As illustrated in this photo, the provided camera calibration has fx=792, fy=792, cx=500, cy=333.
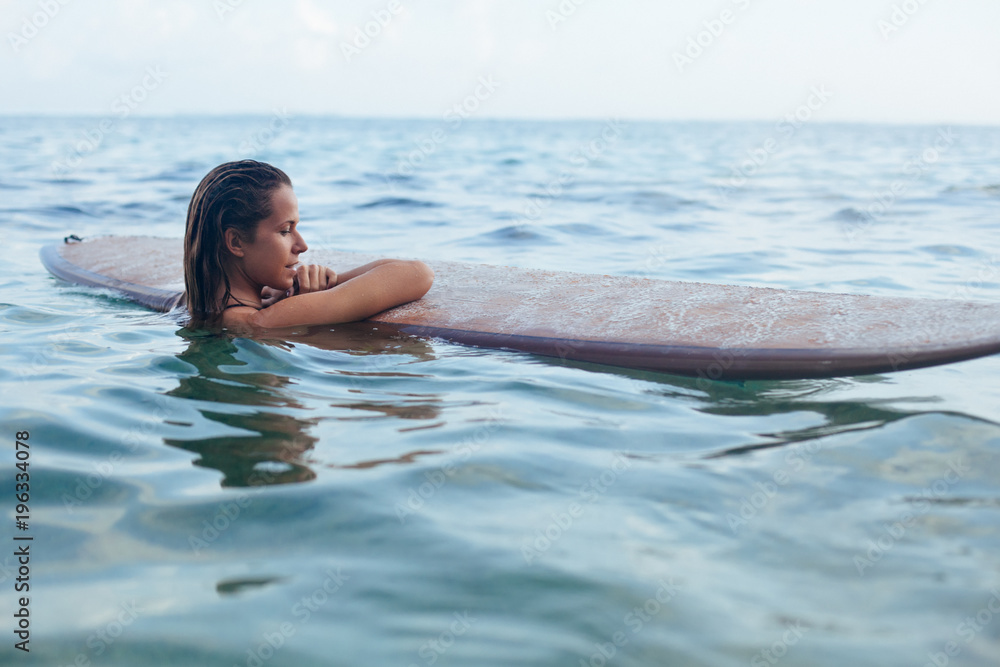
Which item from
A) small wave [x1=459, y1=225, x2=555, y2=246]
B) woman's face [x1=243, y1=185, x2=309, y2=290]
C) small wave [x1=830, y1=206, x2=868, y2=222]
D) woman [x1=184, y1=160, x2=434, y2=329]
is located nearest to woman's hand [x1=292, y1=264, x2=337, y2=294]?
woman [x1=184, y1=160, x2=434, y2=329]

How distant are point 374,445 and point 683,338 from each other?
1.22 meters

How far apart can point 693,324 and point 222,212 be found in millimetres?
1866

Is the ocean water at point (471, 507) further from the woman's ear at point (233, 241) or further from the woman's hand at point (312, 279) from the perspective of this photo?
the woman's ear at point (233, 241)

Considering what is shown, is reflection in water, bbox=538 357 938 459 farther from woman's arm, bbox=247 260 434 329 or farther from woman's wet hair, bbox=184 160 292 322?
woman's wet hair, bbox=184 160 292 322

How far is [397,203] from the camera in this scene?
10.1 meters

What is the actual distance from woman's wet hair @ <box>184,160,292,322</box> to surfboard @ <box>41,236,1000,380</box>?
0.60 metres

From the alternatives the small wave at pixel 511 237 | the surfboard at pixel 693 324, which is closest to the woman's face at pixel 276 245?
the surfboard at pixel 693 324

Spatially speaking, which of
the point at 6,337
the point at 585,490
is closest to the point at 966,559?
the point at 585,490

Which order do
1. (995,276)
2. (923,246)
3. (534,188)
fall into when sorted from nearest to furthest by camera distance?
1. (995,276)
2. (923,246)
3. (534,188)

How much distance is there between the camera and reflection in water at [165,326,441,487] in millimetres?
2059

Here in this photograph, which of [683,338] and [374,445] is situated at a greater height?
[683,338]

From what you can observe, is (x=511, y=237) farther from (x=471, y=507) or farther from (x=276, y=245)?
(x=471, y=507)

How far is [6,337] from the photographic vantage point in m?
3.42

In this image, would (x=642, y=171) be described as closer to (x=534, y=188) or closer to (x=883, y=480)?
(x=534, y=188)
